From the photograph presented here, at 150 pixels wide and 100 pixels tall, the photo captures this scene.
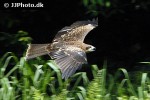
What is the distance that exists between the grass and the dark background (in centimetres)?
70

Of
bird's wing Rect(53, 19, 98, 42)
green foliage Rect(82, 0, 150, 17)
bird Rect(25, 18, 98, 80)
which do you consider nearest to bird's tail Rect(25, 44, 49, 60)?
bird Rect(25, 18, 98, 80)

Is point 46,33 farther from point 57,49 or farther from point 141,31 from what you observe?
point 57,49

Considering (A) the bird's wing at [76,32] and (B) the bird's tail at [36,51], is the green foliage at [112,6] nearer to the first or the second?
(A) the bird's wing at [76,32]

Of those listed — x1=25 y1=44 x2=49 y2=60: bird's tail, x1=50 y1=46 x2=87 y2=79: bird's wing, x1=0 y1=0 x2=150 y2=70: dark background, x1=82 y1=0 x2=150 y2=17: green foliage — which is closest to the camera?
x1=50 y1=46 x2=87 y2=79: bird's wing

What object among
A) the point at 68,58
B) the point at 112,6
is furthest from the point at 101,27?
the point at 68,58

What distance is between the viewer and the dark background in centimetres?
664

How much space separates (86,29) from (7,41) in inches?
41.8

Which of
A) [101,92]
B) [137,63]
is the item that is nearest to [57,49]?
[101,92]

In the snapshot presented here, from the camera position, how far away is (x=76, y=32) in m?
5.68

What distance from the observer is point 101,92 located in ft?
17.6

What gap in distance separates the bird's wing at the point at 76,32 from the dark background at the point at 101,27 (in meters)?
0.38

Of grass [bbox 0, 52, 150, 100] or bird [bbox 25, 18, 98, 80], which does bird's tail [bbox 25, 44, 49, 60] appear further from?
grass [bbox 0, 52, 150, 100]

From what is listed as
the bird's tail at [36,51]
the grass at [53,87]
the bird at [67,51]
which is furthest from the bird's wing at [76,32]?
the grass at [53,87]

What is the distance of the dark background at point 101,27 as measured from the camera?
664 centimetres
